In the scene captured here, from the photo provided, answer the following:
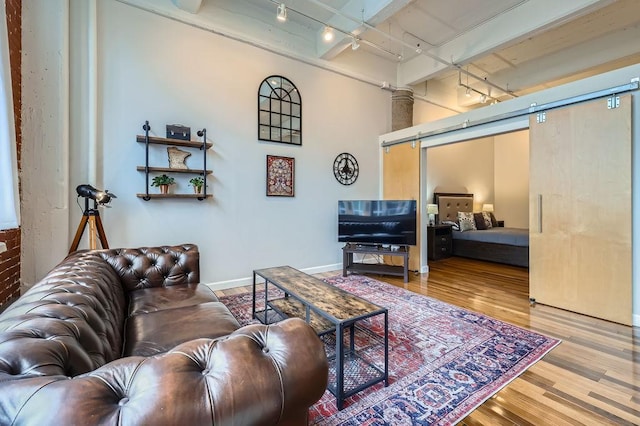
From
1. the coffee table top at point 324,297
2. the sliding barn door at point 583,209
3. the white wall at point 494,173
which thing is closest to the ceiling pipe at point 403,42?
the white wall at point 494,173

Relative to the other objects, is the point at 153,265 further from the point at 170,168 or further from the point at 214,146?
the point at 214,146

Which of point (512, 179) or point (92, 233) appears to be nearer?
point (92, 233)

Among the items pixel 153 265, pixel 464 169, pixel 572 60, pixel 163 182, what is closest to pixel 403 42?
pixel 572 60

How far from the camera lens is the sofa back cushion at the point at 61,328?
2.30 ft

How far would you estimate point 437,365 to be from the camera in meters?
2.04

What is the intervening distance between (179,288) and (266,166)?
2.19m

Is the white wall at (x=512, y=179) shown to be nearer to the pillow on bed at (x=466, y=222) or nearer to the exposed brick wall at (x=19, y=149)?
the pillow on bed at (x=466, y=222)

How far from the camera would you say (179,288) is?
95.1 inches

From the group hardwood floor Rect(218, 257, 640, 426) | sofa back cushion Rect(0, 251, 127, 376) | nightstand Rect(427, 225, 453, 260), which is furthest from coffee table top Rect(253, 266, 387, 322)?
nightstand Rect(427, 225, 453, 260)

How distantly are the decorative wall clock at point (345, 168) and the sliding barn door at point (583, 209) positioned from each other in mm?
2549

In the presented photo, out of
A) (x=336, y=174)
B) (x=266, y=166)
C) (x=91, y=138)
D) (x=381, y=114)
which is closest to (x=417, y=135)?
(x=381, y=114)

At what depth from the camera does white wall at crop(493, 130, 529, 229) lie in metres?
7.32

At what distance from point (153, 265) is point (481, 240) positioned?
5.66 meters

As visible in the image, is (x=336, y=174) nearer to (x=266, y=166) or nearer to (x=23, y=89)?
(x=266, y=166)
